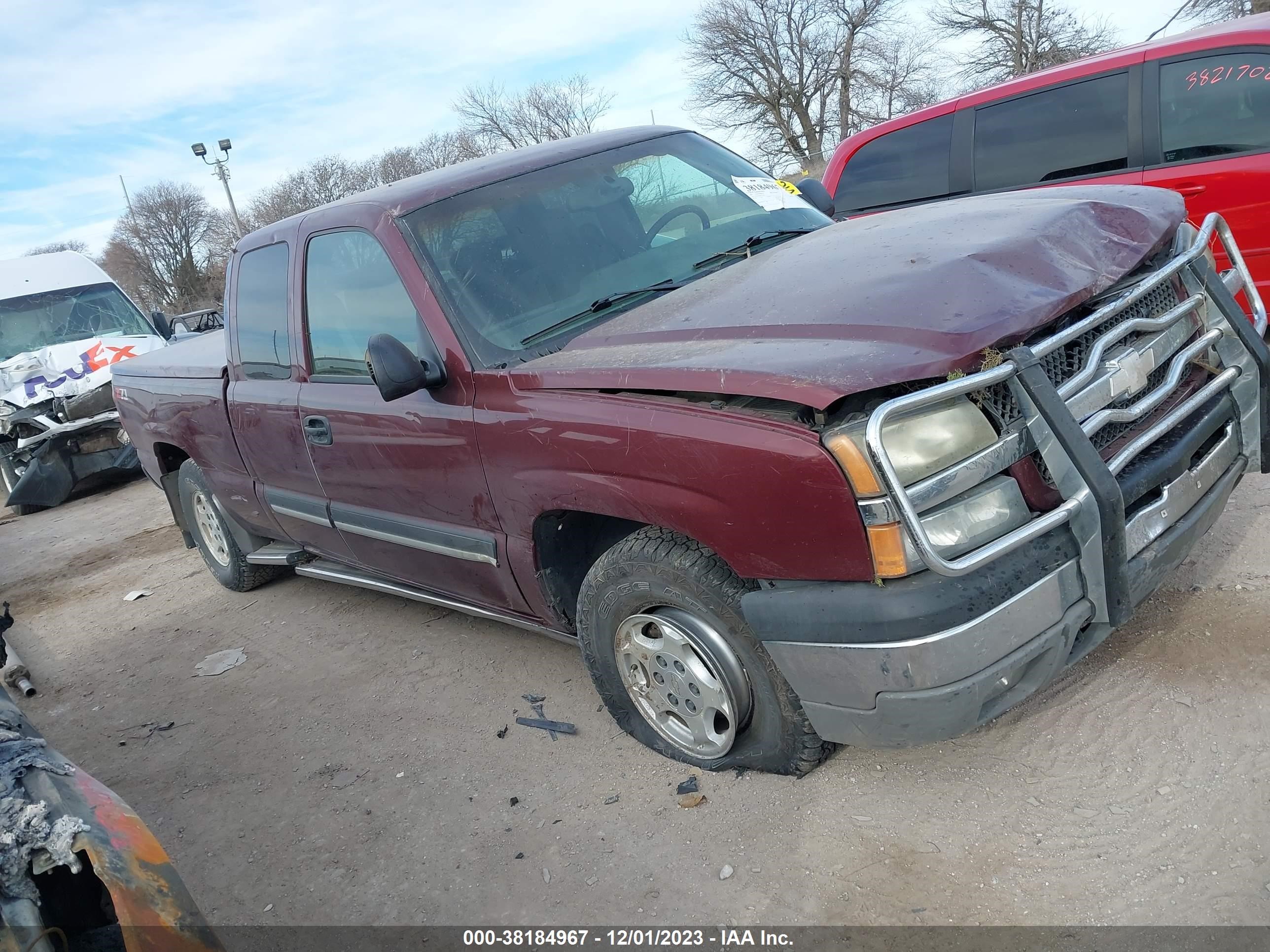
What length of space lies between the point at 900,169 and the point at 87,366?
8679 millimetres

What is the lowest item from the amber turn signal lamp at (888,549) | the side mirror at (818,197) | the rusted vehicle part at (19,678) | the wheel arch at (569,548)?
the rusted vehicle part at (19,678)

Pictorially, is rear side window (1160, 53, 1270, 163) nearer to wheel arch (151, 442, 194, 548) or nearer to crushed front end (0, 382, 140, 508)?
wheel arch (151, 442, 194, 548)

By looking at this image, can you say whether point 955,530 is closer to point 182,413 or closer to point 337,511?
point 337,511

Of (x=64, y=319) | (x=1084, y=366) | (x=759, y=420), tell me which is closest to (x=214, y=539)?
(x=759, y=420)

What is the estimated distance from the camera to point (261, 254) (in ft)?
14.3

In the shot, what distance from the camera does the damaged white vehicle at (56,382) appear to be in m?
9.95

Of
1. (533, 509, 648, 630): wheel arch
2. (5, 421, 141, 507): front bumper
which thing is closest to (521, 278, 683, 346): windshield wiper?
(533, 509, 648, 630): wheel arch

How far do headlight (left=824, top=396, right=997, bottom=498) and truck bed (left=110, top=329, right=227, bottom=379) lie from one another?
3.59 meters

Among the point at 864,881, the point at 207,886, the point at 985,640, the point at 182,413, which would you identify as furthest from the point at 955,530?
the point at 182,413

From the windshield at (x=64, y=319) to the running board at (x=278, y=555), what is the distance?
702 centimetres

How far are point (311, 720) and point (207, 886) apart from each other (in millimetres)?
985

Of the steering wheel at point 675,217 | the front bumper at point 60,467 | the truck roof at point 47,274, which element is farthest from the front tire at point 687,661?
the truck roof at point 47,274

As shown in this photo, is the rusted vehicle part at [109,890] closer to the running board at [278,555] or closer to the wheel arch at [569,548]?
the wheel arch at [569,548]

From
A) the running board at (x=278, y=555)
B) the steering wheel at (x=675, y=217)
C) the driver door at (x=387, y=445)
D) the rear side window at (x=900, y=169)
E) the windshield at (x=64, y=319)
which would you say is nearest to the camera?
the driver door at (x=387, y=445)
